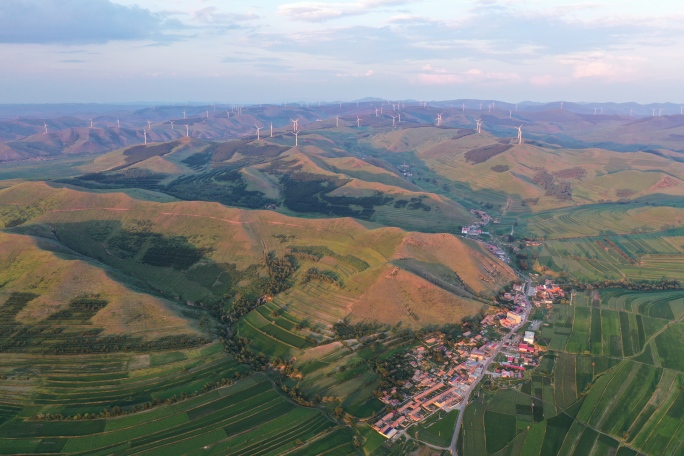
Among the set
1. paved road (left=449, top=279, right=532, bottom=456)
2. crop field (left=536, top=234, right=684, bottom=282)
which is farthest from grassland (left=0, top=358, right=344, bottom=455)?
crop field (left=536, top=234, right=684, bottom=282)

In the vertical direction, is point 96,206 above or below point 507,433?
above

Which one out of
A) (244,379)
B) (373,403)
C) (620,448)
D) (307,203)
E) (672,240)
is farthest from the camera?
(307,203)

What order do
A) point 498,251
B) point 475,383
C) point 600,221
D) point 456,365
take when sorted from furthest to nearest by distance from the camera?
point 600,221 → point 498,251 → point 456,365 → point 475,383

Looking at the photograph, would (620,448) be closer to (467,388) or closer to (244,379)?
(467,388)

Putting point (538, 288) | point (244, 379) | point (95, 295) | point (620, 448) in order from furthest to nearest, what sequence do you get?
point (538, 288) < point (95, 295) < point (244, 379) < point (620, 448)

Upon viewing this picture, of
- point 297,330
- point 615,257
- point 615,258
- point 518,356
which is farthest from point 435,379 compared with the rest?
point 615,257

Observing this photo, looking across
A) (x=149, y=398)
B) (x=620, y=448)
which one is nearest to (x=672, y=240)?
(x=620, y=448)

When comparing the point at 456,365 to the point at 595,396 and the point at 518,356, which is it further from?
→ the point at 595,396
